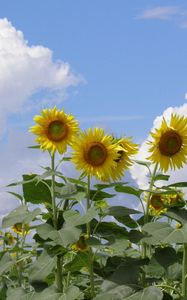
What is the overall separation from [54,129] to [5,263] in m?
0.82

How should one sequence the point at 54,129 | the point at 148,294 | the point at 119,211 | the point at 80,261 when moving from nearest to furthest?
the point at 148,294 < the point at 119,211 < the point at 80,261 < the point at 54,129

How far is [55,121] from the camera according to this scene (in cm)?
359

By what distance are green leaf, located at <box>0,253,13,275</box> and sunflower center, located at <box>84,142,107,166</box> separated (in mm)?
742

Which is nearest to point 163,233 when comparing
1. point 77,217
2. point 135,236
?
point 135,236

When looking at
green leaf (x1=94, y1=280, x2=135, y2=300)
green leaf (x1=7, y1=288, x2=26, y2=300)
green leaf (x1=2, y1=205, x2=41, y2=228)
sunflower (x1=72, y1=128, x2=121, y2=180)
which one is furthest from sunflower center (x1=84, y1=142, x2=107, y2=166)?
green leaf (x1=7, y1=288, x2=26, y2=300)

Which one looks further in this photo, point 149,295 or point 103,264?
point 103,264

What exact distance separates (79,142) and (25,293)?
33.8 inches

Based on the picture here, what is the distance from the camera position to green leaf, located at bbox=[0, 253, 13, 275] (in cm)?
359

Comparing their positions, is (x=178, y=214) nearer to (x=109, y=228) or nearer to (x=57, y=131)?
(x=109, y=228)

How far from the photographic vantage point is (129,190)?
134 inches

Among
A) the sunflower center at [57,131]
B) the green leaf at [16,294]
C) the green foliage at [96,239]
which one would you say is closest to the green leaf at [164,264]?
the green foliage at [96,239]

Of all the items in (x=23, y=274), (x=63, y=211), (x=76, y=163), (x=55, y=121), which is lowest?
(x=23, y=274)

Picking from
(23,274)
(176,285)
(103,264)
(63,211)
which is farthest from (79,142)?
(23,274)

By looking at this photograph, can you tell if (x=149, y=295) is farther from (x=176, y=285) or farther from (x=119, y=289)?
(x=176, y=285)
